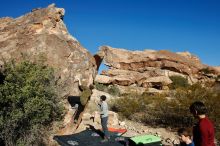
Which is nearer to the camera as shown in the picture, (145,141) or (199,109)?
(199,109)

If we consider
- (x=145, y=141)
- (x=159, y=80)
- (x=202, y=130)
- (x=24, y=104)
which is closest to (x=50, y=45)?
(x=24, y=104)

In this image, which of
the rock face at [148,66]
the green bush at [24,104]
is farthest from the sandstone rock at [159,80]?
the green bush at [24,104]

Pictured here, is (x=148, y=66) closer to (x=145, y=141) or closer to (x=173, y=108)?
(x=173, y=108)

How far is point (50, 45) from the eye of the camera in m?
13.0

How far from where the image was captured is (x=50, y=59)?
41.1ft

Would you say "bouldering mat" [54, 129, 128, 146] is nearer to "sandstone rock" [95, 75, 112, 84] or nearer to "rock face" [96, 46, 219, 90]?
"sandstone rock" [95, 75, 112, 84]

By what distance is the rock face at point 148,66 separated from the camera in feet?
136

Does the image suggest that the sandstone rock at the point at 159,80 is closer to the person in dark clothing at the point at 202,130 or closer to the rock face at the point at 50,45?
the rock face at the point at 50,45

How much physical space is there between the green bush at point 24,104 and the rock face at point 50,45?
111cm

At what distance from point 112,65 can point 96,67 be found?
29.1 meters

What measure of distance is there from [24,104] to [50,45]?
4319mm

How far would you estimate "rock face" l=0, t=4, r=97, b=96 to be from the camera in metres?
12.2

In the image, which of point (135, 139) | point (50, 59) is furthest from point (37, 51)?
point (135, 139)

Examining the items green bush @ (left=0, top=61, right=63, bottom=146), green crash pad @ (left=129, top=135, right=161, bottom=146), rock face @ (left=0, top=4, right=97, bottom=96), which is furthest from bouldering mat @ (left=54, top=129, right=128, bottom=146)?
rock face @ (left=0, top=4, right=97, bottom=96)
